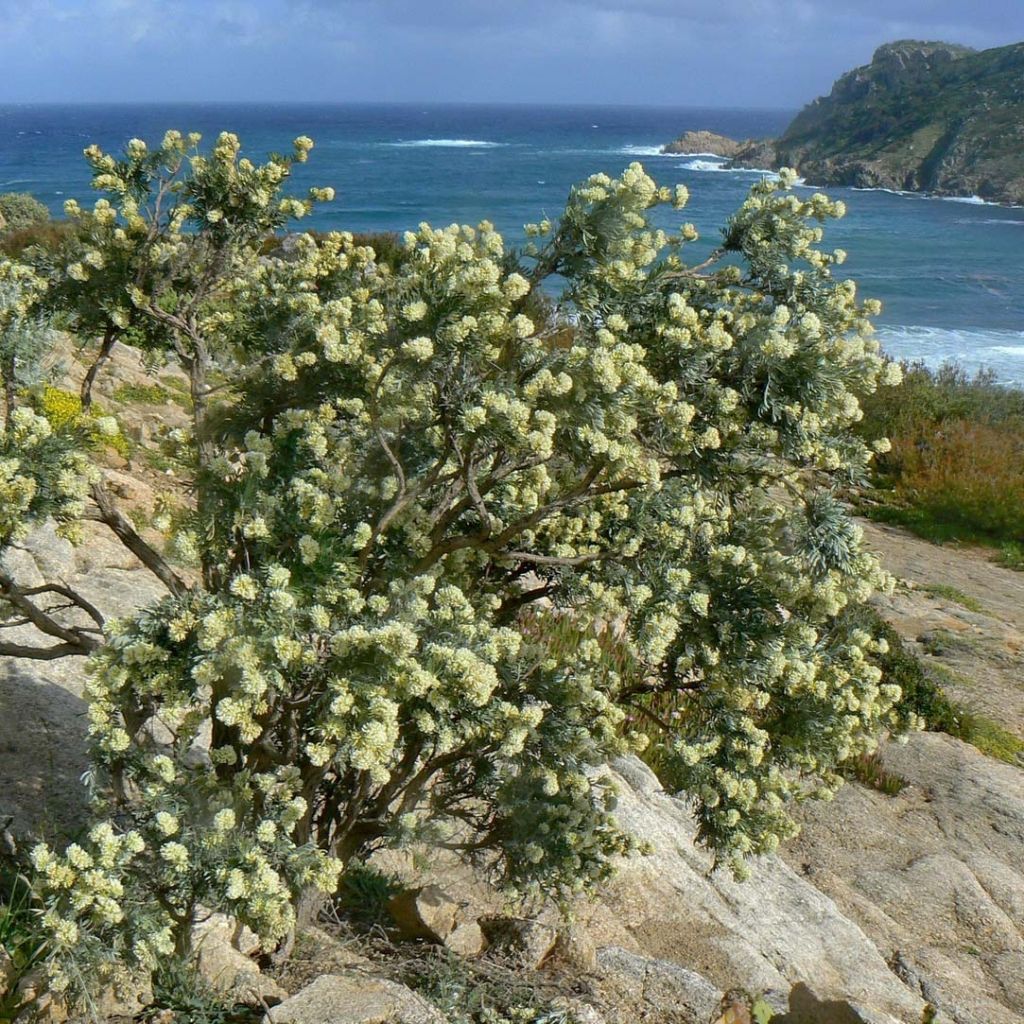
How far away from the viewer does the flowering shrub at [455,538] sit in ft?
12.0

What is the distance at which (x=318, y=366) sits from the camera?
15.2 ft

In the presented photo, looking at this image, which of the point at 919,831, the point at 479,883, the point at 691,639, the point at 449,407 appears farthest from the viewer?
the point at 919,831

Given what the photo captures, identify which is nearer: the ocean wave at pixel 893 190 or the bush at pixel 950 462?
the bush at pixel 950 462

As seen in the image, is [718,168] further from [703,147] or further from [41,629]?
[41,629]

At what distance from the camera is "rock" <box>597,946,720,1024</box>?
5.03 metres

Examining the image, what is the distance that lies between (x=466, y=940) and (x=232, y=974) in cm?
125

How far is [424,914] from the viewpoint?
5.23 m

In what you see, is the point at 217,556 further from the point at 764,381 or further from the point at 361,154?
the point at 361,154

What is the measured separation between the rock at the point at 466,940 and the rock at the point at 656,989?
0.66 meters

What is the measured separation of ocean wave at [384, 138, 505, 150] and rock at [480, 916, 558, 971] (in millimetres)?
140687

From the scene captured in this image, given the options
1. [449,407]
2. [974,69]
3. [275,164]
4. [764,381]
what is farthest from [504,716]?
[974,69]

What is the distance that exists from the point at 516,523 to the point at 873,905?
16.2ft

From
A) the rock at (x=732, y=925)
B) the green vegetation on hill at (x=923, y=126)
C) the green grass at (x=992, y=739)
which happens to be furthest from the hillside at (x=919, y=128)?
the rock at (x=732, y=925)

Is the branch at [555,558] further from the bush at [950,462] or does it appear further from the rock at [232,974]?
the bush at [950,462]
